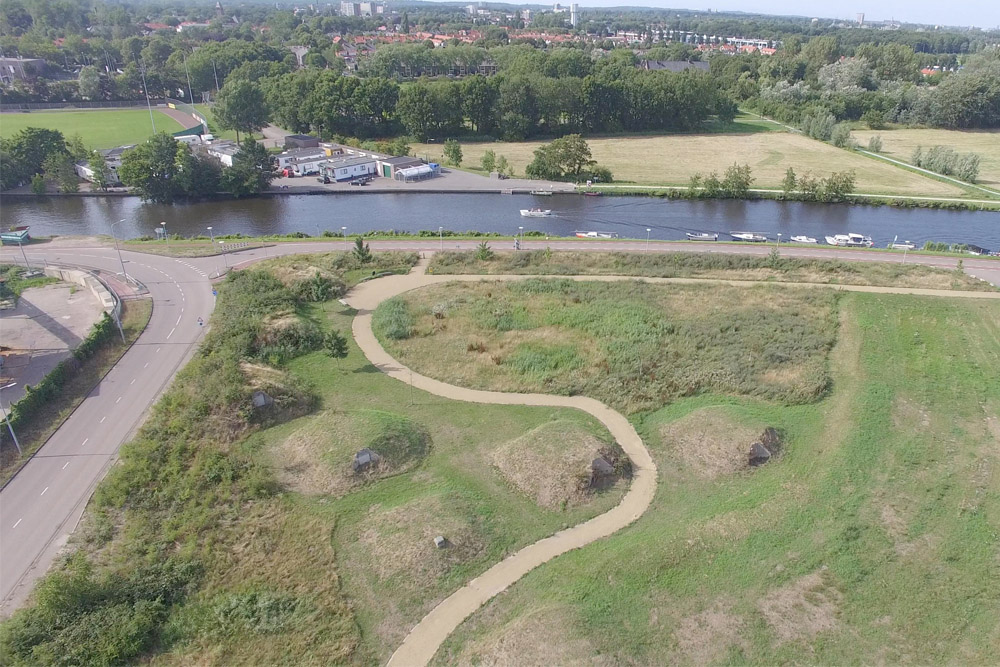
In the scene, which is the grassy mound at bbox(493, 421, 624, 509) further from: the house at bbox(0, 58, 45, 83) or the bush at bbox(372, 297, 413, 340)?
the house at bbox(0, 58, 45, 83)

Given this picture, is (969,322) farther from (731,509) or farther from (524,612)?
(524,612)

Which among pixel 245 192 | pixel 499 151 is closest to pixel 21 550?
pixel 245 192

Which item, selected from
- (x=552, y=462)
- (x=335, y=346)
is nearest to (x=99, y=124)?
(x=335, y=346)

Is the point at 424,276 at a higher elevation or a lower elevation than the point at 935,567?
higher

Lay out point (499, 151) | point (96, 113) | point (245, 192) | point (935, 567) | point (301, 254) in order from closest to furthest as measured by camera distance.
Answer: point (935, 567), point (301, 254), point (245, 192), point (499, 151), point (96, 113)

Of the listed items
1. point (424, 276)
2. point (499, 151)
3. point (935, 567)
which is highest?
point (499, 151)

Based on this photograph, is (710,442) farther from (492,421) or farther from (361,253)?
(361,253)

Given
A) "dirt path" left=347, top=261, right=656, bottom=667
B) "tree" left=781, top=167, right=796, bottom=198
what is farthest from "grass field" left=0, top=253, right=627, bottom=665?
"tree" left=781, top=167, right=796, bottom=198
